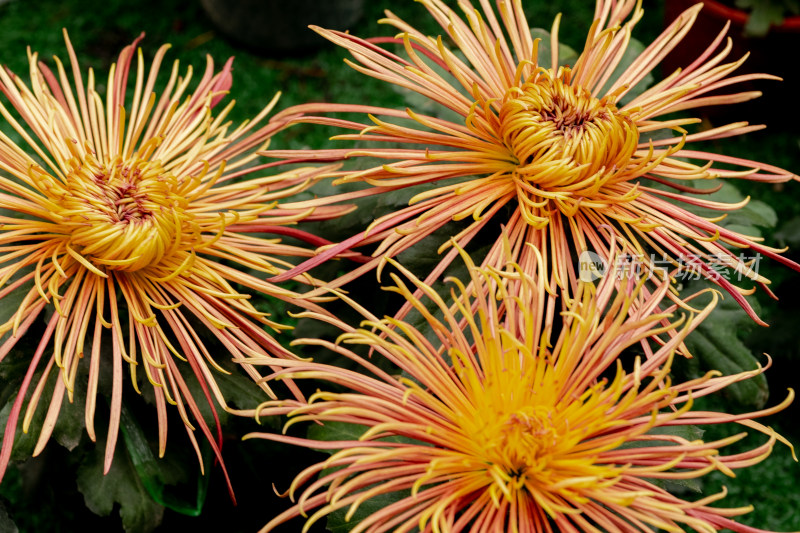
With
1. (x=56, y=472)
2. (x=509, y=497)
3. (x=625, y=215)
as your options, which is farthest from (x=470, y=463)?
(x=56, y=472)

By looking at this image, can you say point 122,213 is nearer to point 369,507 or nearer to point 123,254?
point 123,254

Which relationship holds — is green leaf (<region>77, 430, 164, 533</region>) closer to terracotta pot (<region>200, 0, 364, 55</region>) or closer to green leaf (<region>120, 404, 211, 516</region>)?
green leaf (<region>120, 404, 211, 516</region>)

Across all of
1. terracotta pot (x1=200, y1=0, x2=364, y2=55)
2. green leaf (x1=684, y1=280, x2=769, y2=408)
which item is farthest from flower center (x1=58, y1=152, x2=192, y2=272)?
terracotta pot (x1=200, y1=0, x2=364, y2=55)

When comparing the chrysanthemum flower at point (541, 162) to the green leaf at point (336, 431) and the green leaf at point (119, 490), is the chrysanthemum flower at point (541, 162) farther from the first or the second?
the green leaf at point (119, 490)

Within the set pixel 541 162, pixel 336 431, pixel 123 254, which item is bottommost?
pixel 336 431

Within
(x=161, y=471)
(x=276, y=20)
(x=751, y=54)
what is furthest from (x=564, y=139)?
(x=276, y=20)

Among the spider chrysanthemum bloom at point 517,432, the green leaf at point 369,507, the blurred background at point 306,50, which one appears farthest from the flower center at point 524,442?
the blurred background at point 306,50
